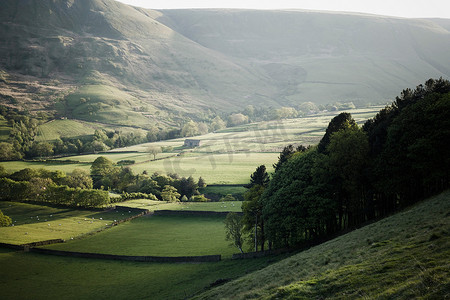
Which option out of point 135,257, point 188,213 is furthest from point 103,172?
point 135,257

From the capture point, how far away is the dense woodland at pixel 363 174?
39281mm

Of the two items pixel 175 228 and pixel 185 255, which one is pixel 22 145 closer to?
pixel 175 228

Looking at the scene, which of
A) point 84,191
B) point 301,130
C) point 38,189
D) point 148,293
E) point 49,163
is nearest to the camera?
point 148,293

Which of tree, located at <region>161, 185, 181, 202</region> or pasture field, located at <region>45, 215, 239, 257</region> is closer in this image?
pasture field, located at <region>45, 215, 239, 257</region>

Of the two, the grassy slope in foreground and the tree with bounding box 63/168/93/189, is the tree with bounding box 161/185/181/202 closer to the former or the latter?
the tree with bounding box 63/168/93/189

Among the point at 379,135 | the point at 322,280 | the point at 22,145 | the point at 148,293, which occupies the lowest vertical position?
the point at 148,293

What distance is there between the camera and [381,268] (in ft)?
63.5

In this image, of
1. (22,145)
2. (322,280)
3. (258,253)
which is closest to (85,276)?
(258,253)

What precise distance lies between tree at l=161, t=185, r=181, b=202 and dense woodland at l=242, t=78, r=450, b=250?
53757mm

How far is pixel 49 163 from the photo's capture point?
5960 inches

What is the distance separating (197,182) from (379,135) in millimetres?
75993

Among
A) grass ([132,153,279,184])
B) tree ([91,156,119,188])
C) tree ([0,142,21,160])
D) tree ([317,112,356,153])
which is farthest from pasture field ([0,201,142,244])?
tree ([0,142,21,160])

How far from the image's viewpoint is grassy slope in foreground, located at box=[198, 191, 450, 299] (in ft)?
52.0

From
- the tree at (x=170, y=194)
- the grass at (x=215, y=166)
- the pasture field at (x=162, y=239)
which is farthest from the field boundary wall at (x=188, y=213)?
the grass at (x=215, y=166)
